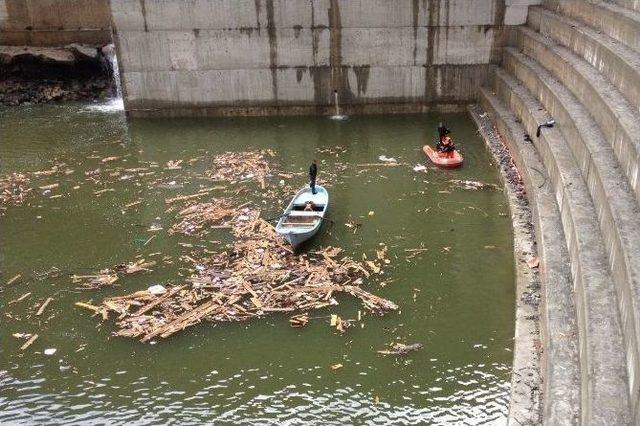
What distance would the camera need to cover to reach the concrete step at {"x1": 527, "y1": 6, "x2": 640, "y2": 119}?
10.9 m

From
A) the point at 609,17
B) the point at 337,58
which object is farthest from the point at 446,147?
the point at 337,58

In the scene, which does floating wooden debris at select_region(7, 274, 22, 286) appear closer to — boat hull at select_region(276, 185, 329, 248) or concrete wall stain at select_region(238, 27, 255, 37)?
boat hull at select_region(276, 185, 329, 248)

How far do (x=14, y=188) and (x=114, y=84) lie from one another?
12.0m

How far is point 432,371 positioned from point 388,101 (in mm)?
15171

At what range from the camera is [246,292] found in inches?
409

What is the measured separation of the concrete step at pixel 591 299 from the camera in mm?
6191

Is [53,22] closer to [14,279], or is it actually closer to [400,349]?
[14,279]

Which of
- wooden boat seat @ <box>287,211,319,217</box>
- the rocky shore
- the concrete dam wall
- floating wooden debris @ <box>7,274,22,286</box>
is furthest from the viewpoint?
the rocky shore

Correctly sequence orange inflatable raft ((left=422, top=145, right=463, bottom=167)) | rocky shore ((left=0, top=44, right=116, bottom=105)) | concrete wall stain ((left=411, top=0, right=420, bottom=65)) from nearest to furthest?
orange inflatable raft ((left=422, top=145, right=463, bottom=167))
concrete wall stain ((left=411, top=0, right=420, bottom=65))
rocky shore ((left=0, top=44, right=116, bottom=105))

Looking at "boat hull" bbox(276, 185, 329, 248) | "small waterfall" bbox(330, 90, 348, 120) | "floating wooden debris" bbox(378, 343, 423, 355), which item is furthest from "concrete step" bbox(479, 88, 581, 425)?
"small waterfall" bbox(330, 90, 348, 120)

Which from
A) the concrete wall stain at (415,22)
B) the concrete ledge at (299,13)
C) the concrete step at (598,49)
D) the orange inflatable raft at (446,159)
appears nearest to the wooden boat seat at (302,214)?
the orange inflatable raft at (446,159)

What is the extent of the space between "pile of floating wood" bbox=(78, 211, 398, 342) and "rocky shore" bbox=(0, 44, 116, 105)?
1798 cm

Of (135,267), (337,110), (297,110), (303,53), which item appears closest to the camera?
(135,267)

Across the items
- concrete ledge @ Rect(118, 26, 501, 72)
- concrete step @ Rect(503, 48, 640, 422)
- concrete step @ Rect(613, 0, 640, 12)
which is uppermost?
concrete step @ Rect(613, 0, 640, 12)
